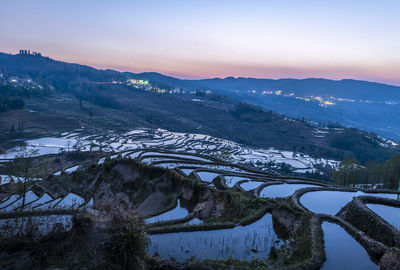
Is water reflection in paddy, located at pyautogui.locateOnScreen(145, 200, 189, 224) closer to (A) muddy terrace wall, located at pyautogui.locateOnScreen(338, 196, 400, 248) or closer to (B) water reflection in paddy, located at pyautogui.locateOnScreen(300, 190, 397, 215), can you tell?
(B) water reflection in paddy, located at pyautogui.locateOnScreen(300, 190, 397, 215)

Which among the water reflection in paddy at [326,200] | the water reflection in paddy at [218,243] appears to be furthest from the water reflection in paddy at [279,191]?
the water reflection in paddy at [218,243]

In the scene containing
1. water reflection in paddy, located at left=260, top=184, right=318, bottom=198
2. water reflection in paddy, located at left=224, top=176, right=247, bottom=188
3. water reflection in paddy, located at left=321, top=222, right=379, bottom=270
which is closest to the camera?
water reflection in paddy, located at left=321, top=222, right=379, bottom=270

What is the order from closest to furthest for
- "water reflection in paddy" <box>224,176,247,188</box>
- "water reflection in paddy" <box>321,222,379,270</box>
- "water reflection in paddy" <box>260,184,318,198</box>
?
"water reflection in paddy" <box>321,222,379,270</box> < "water reflection in paddy" <box>260,184,318,198</box> < "water reflection in paddy" <box>224,176,247,188</box>

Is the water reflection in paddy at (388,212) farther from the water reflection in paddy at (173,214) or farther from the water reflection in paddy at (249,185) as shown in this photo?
the water reflection in paddy at (173,214)

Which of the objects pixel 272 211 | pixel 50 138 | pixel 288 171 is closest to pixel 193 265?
pixel 272 211

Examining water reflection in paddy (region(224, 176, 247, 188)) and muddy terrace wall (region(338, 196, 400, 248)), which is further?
water reflection in paddy (region(224, 176, 247, 188))

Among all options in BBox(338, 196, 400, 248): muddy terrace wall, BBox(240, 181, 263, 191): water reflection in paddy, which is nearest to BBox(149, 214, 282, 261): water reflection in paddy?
BBox(338, 196, 400, 248): muddy terrace wall

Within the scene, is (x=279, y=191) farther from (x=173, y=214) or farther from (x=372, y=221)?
(x=372, y=221)

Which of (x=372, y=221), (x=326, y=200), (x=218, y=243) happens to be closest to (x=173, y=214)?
(x=218, y=243)

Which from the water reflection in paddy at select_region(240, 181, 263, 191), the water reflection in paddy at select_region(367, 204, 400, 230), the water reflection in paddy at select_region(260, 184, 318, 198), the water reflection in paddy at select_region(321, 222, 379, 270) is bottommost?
the water reflection in paddy at select_region(240, 181, 263, 191)
